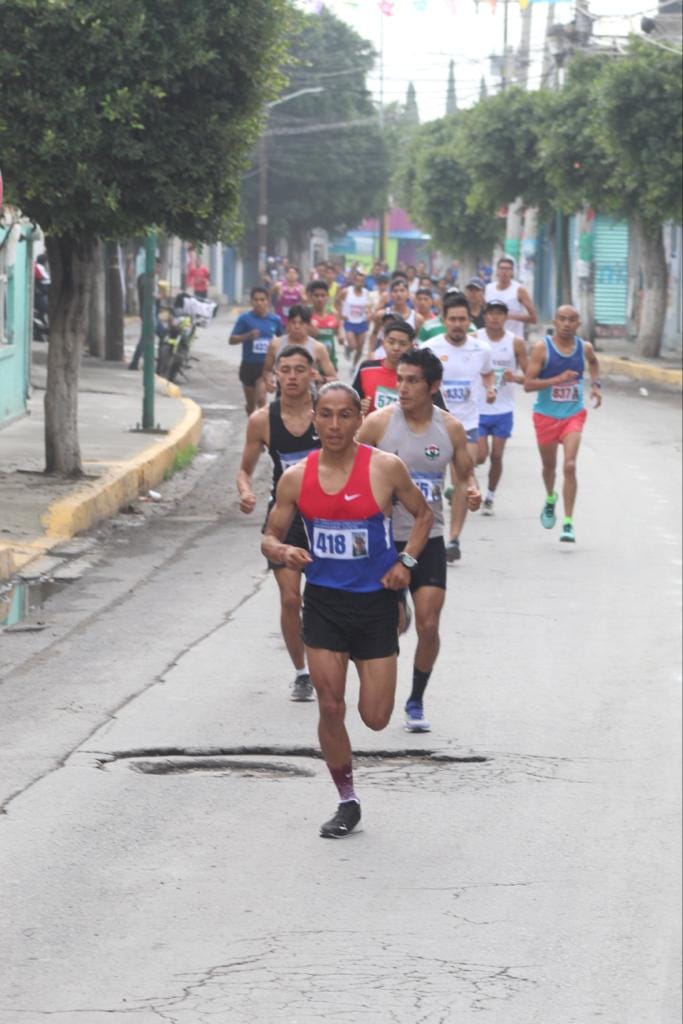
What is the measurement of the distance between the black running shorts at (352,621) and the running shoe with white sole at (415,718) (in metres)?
2.28

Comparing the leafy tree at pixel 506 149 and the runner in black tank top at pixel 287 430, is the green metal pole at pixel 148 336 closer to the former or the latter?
the runner in black tank top at pixel 287 430

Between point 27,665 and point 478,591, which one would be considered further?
point 478,591

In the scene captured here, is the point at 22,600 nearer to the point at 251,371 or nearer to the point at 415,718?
the point at 415,718

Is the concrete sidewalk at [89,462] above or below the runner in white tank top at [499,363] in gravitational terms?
below

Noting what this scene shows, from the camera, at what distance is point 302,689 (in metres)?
10.5

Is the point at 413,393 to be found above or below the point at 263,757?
above

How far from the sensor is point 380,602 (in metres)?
7.70

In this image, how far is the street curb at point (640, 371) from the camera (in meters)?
34.9

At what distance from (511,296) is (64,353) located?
5878 millimetres

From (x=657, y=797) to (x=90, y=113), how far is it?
26.2ft

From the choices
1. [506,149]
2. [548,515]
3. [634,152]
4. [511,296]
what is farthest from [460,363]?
[506,149]

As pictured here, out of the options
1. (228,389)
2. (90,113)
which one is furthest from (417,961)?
(228,389)

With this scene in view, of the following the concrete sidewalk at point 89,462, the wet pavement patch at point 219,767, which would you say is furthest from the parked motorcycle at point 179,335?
the wet pavement patch at point 219,767

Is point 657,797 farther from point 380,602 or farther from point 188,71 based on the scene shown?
point 188,71
